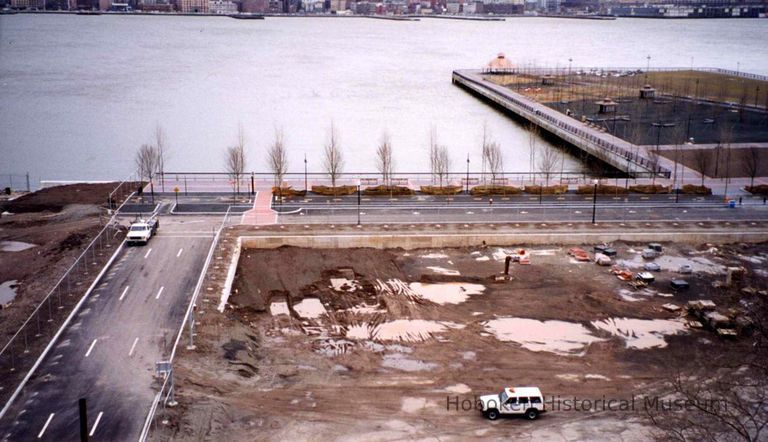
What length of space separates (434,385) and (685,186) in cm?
2868

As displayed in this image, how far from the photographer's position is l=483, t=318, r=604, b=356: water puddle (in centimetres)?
2733

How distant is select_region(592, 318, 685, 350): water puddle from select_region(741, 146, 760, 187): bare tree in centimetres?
2276

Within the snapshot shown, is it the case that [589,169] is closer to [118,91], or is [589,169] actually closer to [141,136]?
[141,136]

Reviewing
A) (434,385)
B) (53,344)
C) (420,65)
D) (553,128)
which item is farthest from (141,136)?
(420,65)

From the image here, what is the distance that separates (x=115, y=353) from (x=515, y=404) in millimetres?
12161

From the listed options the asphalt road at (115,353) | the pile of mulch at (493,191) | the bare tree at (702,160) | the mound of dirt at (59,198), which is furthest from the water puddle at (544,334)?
the mound of dirt at (59,198)

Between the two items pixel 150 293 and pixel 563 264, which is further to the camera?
pixel 563 264

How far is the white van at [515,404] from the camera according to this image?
72.3 ft

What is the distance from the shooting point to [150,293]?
29188mm

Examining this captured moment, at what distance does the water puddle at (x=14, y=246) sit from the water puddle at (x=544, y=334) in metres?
21.1

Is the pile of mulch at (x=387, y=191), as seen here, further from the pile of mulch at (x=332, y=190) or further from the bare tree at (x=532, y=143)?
the bare tree at (x=532, y=143)

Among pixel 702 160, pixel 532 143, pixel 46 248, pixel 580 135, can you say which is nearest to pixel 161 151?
pixel 46 248

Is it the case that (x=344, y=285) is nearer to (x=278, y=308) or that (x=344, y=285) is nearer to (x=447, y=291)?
(x=278, y=308)

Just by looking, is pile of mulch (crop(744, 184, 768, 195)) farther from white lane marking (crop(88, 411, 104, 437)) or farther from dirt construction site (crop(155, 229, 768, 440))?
white lane marking (crop(88, 411, 104, 437))
